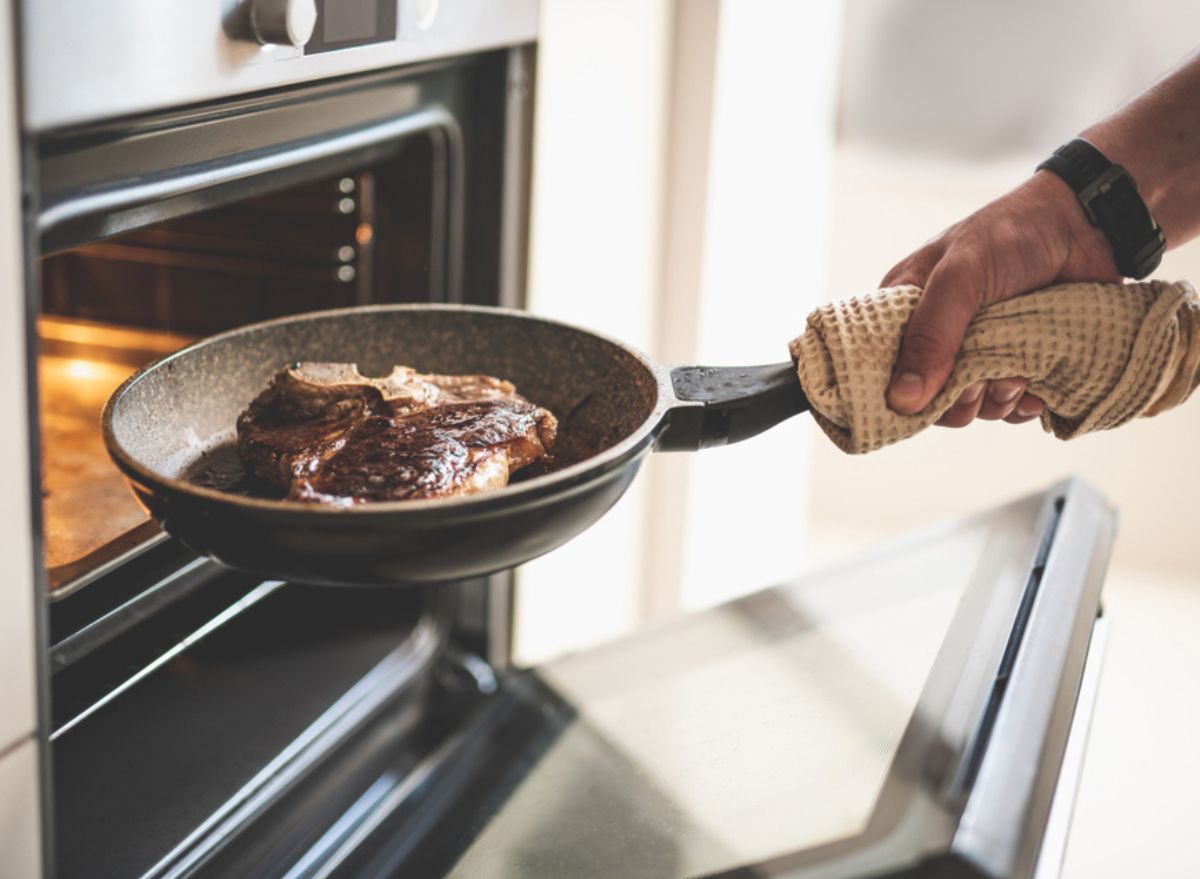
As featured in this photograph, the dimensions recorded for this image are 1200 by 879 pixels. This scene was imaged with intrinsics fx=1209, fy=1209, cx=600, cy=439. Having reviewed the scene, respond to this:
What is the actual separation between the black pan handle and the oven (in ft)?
0.63

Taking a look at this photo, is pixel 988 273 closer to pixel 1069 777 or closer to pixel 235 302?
pixel 1069 777

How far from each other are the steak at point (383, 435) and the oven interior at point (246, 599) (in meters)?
0.12

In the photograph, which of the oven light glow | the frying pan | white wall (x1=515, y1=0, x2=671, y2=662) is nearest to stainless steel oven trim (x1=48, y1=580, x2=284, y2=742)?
the frying pan

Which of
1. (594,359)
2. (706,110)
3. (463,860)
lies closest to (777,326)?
(706,110)

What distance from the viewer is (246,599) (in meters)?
0.86

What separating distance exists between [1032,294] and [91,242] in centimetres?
51

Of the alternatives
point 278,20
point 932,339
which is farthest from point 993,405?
point 278,20

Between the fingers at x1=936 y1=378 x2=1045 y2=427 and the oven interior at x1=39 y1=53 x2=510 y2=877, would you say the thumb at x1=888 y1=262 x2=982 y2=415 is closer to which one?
the fingers at x1=936 y1=378 x2=1045 y2=427

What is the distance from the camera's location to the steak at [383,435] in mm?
619

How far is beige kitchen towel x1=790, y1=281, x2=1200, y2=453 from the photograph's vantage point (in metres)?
0.68

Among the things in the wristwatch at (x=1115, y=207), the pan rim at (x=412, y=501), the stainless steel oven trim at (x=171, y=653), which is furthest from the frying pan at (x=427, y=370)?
the wristwatch at (x=1115, y=207)

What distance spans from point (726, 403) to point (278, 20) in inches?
12.3

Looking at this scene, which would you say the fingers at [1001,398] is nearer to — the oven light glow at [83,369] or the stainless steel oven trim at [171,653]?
the stainless steel oven trim at [171,653]

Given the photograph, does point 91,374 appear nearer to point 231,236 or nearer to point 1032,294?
point 231,236
